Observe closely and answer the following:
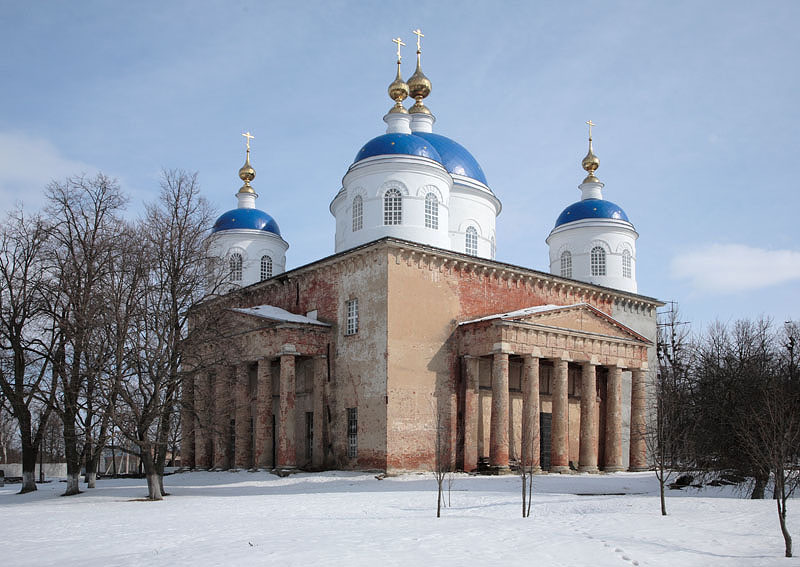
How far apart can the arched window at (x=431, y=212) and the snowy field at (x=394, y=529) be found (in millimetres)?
13530

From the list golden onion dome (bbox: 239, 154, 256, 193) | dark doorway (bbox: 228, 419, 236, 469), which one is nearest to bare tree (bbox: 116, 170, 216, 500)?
dark doorway (bbox: 228, 419, 236, 469)

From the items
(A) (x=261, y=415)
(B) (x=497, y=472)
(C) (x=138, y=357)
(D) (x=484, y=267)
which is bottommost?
(B) (x=497, y=472)

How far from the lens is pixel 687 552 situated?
1388 centimetres

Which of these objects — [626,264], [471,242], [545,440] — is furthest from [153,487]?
[626,264]

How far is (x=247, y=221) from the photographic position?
1809 inches

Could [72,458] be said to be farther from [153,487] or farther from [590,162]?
[590,162]

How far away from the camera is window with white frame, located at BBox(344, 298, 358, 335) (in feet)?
108

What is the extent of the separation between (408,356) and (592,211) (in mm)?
18895

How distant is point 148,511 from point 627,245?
106ft

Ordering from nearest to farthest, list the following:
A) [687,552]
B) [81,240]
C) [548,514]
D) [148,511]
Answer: [687,552], [548,514], [148,511], [81,240]

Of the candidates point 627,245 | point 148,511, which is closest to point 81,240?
point 148,511

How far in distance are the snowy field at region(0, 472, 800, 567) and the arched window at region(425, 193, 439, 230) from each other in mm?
13530

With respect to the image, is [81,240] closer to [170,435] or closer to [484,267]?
[170,435]

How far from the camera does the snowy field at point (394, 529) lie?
12836mm
